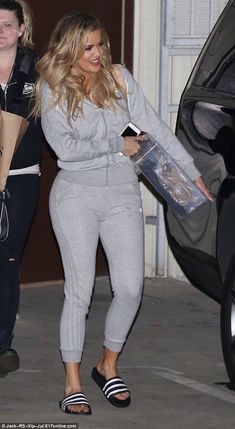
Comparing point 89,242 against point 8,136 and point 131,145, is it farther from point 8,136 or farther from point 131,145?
point 8,136

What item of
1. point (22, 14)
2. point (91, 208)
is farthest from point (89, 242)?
point (22, 14)

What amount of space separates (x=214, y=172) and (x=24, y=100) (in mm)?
1048

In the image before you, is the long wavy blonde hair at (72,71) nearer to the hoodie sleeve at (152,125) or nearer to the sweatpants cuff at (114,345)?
the hoodie sleeve at (152,125)

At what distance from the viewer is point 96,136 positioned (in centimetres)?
625

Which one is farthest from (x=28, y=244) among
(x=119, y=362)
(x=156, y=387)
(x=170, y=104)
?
(x=156, y=387)

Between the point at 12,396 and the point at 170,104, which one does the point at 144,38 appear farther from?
the point at 12,396

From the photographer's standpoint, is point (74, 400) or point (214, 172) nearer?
point (74, 400)

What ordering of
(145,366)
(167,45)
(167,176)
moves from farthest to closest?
(167,45) < (145,366) < (167,176)

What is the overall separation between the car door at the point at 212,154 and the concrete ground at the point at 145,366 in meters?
0.48

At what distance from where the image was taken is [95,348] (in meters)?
7.61

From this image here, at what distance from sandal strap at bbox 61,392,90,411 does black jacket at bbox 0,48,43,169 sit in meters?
1.28

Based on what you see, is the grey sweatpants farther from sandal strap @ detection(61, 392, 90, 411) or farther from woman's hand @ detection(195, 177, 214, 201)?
woman's hand @ detection(195, 177, 214, 201)

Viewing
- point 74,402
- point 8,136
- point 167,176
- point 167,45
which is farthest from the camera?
point 167,45

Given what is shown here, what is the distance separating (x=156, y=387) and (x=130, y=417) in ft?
1.94
